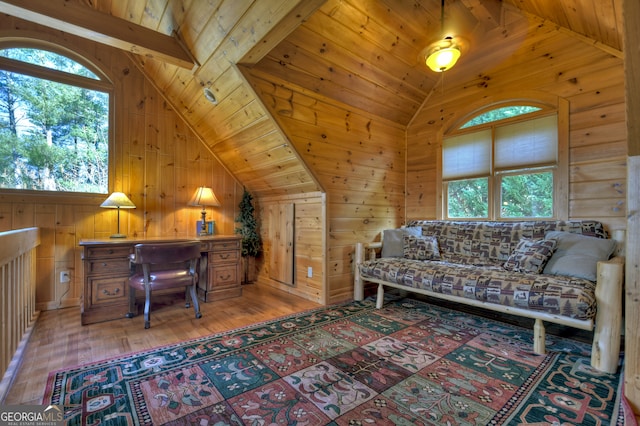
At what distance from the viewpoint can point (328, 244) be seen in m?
3.11

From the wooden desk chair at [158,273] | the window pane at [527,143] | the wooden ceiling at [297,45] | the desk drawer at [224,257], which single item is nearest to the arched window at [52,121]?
the wooden ceiling at [297,45]

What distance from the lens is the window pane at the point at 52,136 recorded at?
268 cm

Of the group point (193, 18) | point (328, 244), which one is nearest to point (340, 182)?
point (328, 244)

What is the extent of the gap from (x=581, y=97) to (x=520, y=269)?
172 cm

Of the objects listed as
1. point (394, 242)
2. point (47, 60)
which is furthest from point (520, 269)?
point (47, 60)

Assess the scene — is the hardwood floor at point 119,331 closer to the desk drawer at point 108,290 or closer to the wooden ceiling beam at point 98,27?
→ the desk drawer at point 108,290

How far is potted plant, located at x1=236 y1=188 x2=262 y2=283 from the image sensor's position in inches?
156

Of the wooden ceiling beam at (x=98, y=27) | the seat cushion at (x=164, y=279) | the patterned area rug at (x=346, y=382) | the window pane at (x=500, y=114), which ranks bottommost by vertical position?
the patterned area rug at (x=346, y=382)

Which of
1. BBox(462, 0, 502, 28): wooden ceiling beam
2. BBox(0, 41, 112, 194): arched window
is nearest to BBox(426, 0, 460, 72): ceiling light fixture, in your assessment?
BBox(462, 0, 502, 28): wooden ceiling beam

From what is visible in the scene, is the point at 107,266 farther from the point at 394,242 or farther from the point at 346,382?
the point at 394,242

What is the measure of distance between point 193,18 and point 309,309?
2826 millimetres

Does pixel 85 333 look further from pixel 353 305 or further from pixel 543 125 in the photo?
pixel 543 125

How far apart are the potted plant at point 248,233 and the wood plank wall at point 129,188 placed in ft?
0.44

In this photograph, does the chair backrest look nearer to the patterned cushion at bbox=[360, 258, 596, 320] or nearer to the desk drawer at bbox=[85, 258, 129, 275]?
the desk drawer at bbox=[85, 258, 129, 275]
